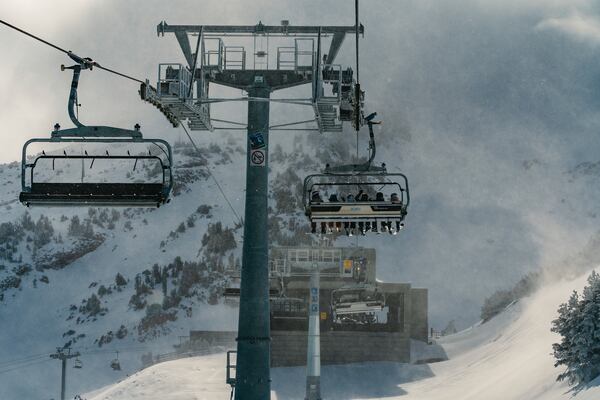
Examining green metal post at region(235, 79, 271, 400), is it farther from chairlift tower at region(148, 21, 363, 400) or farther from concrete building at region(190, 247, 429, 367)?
concrete building at region(190, 247, 429, 367)

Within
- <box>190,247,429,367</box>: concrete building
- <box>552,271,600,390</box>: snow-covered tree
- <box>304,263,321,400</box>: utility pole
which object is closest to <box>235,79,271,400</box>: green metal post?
<box>552,271,600,390</box>: snow-covered tree

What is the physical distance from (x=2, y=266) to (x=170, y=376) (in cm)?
12336

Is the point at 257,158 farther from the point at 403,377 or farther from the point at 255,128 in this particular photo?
the point at 403,377

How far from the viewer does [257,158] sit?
30.6 m

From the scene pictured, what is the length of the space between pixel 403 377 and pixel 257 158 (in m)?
53.3

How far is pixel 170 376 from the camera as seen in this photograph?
3219 inches

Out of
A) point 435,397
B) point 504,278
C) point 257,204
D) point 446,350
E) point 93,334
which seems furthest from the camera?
point 504,278

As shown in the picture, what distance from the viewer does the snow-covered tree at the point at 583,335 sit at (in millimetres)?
46375

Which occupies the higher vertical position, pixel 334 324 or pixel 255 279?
pixel 255 279

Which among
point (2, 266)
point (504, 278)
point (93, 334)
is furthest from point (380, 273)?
point (2, 266)

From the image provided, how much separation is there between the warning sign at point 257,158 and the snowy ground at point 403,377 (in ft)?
117

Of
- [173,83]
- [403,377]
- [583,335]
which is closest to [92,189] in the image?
[173,83]

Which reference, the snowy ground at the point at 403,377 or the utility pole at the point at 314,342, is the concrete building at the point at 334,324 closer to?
the snowy ground at the point at 403,377

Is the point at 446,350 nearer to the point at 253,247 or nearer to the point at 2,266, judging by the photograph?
the point at 253,247
